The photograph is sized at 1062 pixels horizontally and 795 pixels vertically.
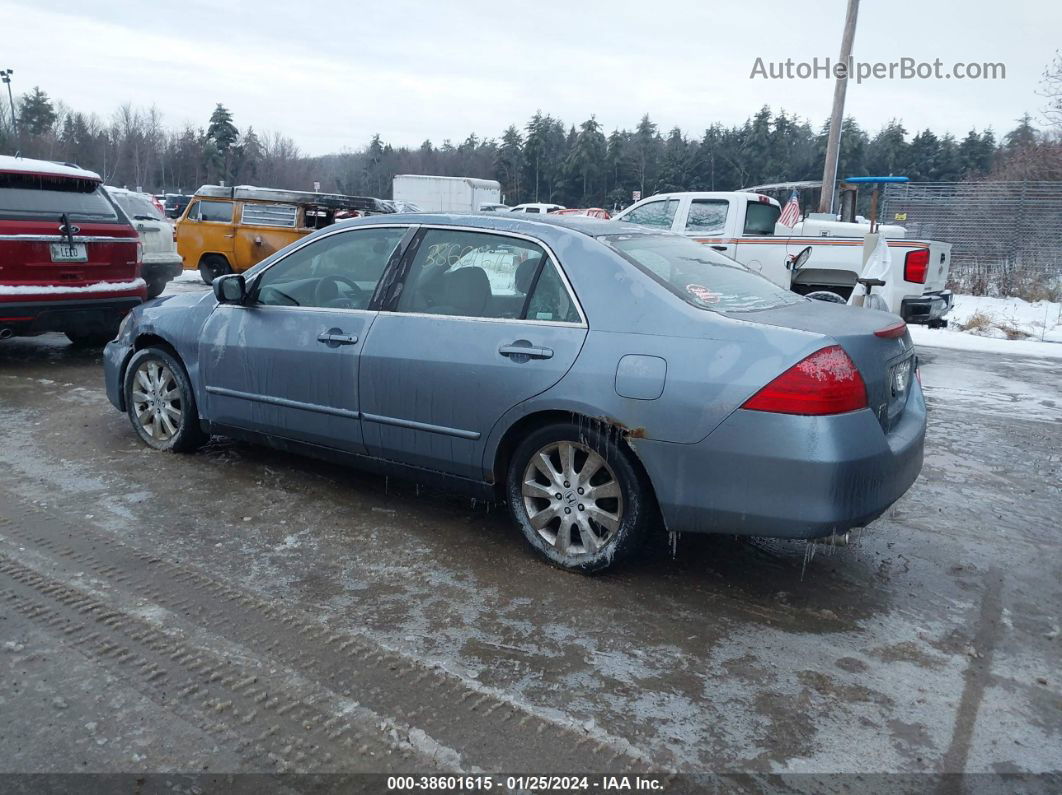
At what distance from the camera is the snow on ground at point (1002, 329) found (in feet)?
36.8

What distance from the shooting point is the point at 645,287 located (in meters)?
3.58

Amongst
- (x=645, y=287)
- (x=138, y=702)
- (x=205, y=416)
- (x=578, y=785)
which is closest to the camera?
(x=578, y=785)

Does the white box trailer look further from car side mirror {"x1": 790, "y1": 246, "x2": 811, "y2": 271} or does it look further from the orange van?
car side mirror {"x1": 790, "y1": 246, "x2": 811, "y2": 271}

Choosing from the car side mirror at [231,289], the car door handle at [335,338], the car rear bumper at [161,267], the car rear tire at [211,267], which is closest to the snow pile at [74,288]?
the car rear bumper at [161,267]

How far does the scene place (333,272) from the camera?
4562 millimetres

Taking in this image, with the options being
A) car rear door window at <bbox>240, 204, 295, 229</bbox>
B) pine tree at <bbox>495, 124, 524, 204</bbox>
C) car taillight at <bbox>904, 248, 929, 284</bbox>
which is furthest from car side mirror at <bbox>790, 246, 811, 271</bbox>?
pine tree at <bbox>495, 124, 524, 204</bbox>

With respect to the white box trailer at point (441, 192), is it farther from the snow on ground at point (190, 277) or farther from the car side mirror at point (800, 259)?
the car side mirror at point (800, 259)

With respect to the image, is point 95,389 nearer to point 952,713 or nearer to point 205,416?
point 205,416

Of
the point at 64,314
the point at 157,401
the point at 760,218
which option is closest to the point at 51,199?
the point at 64,314

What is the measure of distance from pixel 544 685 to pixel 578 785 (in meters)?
0.51

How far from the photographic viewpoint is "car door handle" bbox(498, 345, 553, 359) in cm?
362

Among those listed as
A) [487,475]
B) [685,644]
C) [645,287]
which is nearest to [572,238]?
[645,287]

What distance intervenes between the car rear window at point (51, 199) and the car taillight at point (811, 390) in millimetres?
6835

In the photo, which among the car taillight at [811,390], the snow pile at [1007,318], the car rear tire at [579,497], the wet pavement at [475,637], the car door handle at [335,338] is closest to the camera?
the wet pavement at [475,637]
